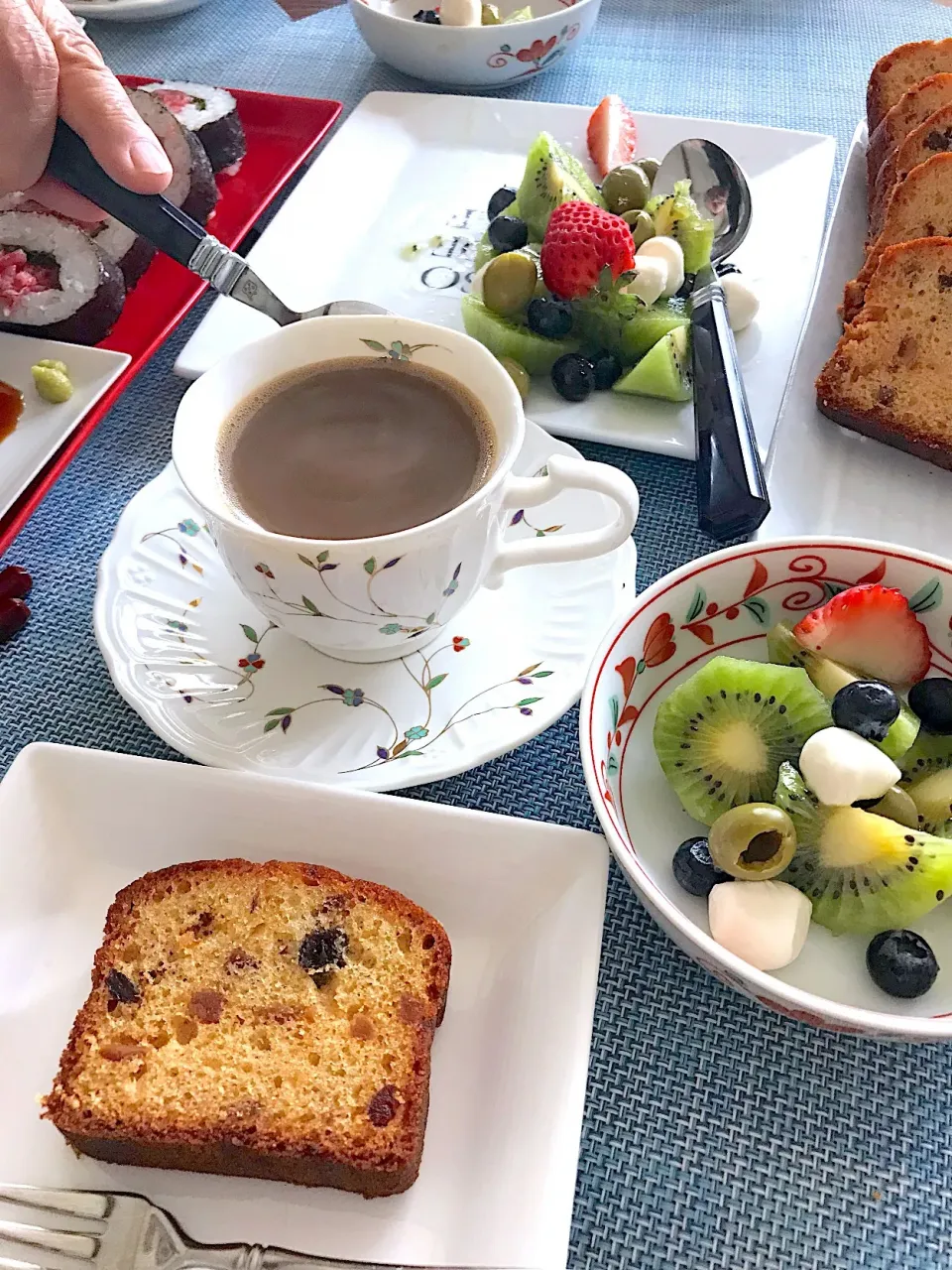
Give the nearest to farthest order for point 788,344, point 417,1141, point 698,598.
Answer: point 417,1141 → point 698,598 → point 788,344

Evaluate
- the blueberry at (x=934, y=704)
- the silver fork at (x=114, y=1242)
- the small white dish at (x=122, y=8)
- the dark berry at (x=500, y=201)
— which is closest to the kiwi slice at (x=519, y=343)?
the dark berry at (x=500, y=201)

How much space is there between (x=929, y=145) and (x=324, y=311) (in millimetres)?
908

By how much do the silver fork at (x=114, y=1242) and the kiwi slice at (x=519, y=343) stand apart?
3.38ft

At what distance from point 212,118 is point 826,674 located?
1464mm

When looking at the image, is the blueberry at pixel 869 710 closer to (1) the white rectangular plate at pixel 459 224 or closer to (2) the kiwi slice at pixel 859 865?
(2) the kiwi slice at pixel 859 865

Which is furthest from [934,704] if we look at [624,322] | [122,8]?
[122,8]

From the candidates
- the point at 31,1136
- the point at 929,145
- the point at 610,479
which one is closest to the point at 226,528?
the point at 610,479

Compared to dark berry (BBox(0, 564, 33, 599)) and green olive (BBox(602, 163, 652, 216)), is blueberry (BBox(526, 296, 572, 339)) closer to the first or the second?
green olive (BBox(602, 163, 652, 216))

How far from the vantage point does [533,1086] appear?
67 centimetres

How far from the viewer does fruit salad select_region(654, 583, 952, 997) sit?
70 cm

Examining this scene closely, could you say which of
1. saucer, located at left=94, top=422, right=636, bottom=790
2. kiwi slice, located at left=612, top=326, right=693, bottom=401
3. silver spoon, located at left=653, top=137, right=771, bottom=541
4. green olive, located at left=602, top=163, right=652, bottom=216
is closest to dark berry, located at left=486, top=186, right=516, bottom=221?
green olive, located at left=602, top=163, right=652, bottom=216

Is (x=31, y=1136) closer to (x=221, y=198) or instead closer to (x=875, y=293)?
(x=875, y=293)

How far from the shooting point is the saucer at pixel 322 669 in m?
0.87

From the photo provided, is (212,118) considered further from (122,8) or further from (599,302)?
(599,302)
